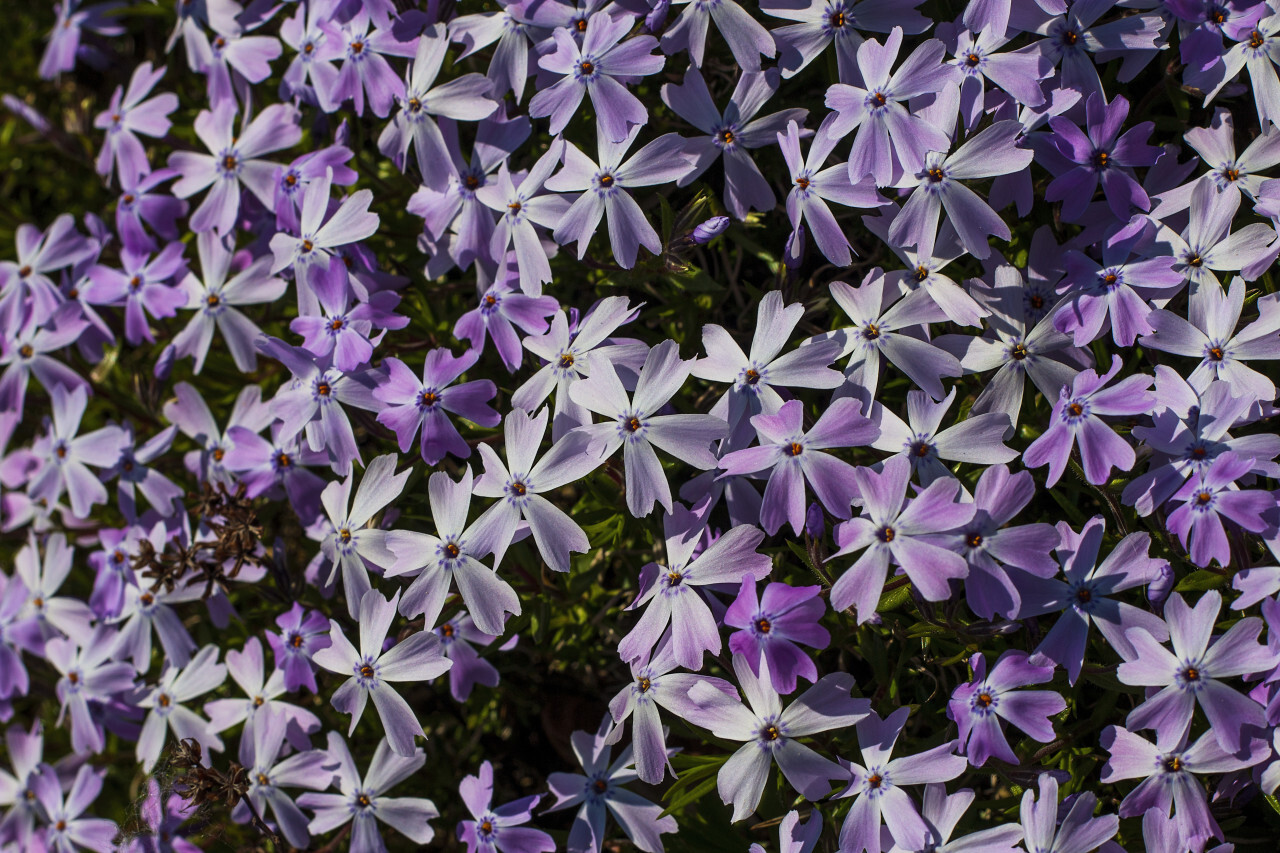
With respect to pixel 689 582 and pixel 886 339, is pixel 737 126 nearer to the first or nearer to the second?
pixel 886 339

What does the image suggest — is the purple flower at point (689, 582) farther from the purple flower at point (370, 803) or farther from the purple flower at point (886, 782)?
the purple flower at point (370, 803)

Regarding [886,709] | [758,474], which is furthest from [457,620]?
[886,709]

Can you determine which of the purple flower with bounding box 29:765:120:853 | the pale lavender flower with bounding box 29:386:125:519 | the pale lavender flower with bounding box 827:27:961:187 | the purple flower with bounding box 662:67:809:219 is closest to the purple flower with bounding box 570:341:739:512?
the purple flower with bounding box 662:67:809:219

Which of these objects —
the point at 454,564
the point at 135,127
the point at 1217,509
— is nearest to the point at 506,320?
the point at 454,564

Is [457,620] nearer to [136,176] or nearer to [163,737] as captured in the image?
[163,737]

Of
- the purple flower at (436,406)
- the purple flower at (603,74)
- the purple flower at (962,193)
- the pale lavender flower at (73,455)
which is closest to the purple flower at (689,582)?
the purple flower at (436,406)

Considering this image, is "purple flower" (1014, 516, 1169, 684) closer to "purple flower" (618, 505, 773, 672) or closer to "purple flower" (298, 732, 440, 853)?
"purple flower" (618, 505, 773, 672)
